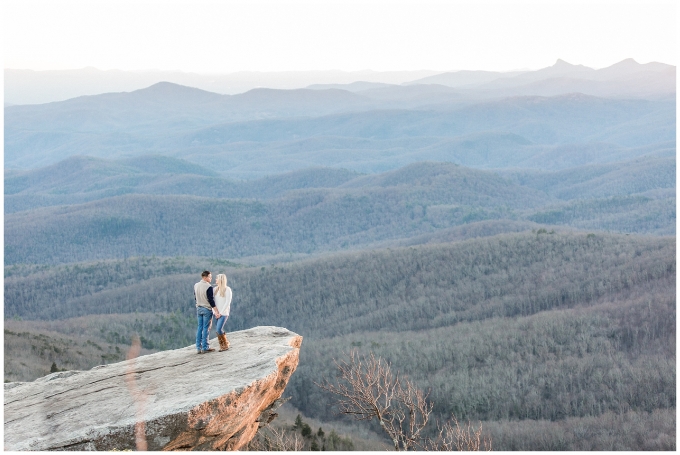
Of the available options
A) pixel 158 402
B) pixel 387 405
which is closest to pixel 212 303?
pixel 158 402

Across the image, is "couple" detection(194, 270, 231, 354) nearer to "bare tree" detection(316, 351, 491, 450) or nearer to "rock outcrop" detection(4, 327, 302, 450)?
"rock outcrop" detection(4, 327, 302, 450)

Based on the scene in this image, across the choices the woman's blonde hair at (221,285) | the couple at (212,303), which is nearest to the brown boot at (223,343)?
the couple at (212,303)

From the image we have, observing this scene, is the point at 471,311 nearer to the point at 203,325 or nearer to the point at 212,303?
the point at 203,325

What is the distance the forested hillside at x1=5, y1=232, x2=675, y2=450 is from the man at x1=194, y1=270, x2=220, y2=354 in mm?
19117

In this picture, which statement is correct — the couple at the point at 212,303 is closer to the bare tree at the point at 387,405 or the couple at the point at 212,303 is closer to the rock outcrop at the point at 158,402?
the rock outcrop at the point at 158,402

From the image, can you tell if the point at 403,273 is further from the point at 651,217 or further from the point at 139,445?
the point at 651,217

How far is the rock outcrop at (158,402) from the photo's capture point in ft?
39.0

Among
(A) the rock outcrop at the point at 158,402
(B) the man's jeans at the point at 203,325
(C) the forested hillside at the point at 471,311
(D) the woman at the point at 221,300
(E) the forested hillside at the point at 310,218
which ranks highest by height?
(D) the woman at the point at 221,300

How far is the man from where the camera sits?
15.1 m

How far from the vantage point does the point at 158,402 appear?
12.6 metres

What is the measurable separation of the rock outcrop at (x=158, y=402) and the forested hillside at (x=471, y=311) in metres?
19.1

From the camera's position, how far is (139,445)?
39.0 ft

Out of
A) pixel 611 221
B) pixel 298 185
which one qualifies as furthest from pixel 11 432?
pixel 298 185

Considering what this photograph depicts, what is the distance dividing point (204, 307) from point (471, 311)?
4047 centimetres
